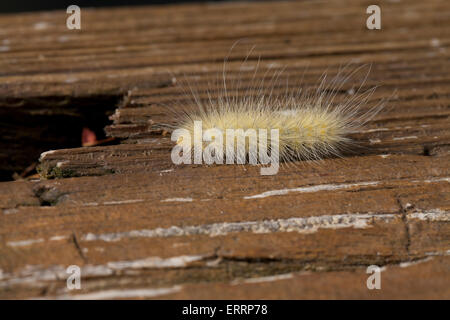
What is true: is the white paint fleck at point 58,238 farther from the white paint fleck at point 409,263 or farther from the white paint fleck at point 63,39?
the white paint fleck at point 63,39

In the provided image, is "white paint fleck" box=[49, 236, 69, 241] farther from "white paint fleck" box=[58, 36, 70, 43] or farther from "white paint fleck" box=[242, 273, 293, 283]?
"white paint fleck" box=[58, 36, 70, 43]

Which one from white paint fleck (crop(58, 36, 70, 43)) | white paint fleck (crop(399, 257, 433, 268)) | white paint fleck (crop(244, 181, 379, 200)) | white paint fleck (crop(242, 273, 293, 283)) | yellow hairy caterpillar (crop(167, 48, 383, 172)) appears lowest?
white paint fleck (crop(242, 273, 293, 283))

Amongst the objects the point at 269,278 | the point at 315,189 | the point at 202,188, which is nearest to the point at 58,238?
the point at 202,188

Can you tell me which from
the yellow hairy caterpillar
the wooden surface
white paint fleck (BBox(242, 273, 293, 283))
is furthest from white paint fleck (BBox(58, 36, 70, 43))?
white paint fleck (BBox(242, 273, 293, 283))

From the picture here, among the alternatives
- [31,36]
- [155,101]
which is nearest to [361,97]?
[155,101]

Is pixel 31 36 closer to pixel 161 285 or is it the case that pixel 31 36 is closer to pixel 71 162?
pixel 71 162

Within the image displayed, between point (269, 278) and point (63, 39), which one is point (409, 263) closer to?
point (269, 278)
